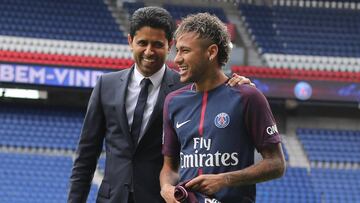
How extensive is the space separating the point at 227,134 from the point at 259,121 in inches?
5.3

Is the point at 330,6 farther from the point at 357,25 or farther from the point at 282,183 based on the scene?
the point at 282,183

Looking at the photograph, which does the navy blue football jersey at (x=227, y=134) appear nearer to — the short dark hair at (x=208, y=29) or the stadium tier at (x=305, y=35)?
the short dark hair at (x=208, y=29)

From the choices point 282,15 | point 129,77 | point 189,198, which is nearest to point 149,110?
point 129,77

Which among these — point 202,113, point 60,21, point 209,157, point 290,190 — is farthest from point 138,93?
point 60,21

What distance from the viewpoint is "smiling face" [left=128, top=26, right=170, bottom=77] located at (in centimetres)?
358

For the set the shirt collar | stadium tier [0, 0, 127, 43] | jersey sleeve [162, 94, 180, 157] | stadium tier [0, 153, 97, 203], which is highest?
the shirt collar

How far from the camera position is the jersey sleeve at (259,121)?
307cm

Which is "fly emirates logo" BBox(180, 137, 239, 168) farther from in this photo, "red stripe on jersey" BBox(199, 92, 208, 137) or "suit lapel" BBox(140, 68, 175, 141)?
"suit lapel" BBox(140, 68, 175, 141)

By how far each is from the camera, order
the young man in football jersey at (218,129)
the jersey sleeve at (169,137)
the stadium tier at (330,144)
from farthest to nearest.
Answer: the stadium tier at (330,144) < the jersey sleeve at (169,137) < the young man in football jersey at (218,129)

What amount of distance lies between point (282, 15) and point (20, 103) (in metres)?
7.09

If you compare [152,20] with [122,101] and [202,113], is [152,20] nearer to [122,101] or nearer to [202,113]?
[122,101]

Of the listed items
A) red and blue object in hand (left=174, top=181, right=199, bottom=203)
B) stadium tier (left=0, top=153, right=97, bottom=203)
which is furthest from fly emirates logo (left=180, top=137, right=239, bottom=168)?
stadium tier (left=0, top=153, right=97, bottom=203)

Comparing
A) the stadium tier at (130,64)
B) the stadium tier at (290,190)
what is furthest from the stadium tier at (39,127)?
the stadium tier at (290,190)

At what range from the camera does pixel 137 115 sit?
12.1ft
